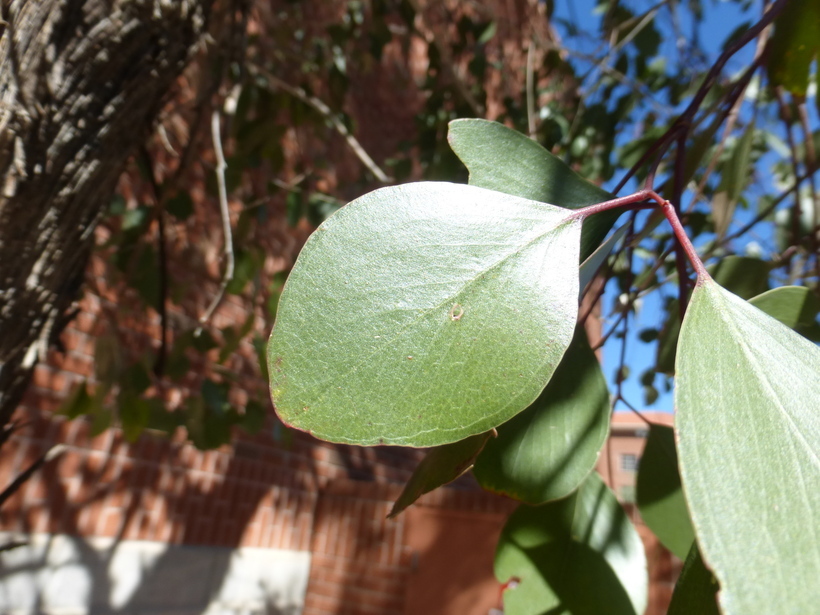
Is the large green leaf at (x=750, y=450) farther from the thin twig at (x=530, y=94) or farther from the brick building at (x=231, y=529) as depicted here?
the brick building at (x=231, y=529)

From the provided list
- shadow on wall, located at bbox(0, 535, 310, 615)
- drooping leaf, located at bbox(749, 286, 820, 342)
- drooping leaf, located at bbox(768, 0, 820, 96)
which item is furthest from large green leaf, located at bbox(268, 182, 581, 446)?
shadow on wall, located at bbox(0, 535, 310, 615)

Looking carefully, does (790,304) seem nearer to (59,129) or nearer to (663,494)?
(663,494)

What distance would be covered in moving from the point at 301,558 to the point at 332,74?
183 centimetres

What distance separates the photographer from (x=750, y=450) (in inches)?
6.3

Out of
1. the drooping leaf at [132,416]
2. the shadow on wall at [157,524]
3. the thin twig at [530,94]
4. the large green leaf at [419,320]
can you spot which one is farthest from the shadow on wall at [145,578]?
the large green leaf at [419,320]

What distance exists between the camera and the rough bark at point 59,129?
39 cm

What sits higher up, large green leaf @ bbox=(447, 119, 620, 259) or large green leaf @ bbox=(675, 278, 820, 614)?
large green leaf @ bbox=(447, 119, 620, 259)

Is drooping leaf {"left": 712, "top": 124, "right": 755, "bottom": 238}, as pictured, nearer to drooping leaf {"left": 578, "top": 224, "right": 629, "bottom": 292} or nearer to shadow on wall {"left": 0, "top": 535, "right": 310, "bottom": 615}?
drooping leaf {"left": 578, "top": 224, "right": 629, "bottom": 292}

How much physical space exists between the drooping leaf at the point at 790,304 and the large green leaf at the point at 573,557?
136mm

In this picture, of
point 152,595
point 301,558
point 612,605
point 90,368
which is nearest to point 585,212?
Result: point 612,605

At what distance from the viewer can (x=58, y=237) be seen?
43 cm

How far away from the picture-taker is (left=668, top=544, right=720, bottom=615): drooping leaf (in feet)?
0.66

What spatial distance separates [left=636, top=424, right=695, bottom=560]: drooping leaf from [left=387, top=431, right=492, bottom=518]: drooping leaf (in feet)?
Result: 0.55

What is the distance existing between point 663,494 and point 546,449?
0.12 metres
